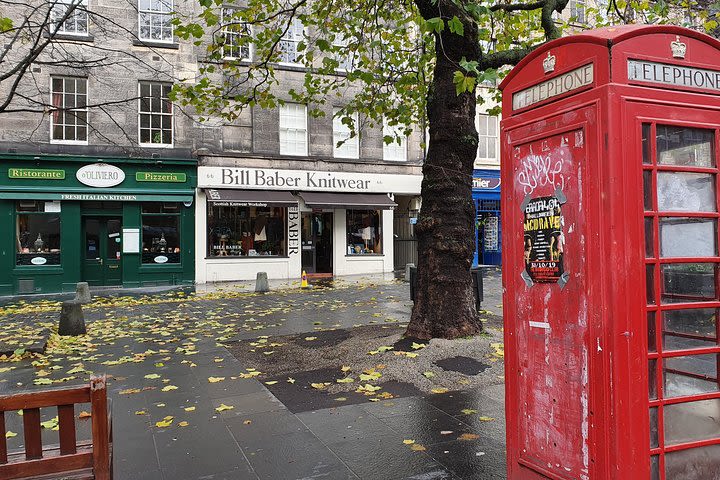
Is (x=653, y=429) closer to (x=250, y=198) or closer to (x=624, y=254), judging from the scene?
(x=624, y=254)

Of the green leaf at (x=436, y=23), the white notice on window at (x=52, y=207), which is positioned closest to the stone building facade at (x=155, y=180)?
the white notice on window at (x=52, y=207)

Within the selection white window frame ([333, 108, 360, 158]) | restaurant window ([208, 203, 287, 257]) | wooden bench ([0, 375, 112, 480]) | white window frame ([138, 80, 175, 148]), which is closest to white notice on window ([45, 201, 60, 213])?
white window frame ([138, 80, 175, 148])

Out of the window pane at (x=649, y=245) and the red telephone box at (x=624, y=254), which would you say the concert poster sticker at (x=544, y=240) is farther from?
the window pane at (x=649, y=245)

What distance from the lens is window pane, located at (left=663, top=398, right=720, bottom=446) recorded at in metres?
2.55

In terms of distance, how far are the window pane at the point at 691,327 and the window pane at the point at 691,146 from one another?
29.8 inches

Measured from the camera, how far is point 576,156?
2.59 meters

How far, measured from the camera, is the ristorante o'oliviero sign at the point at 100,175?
1711cm

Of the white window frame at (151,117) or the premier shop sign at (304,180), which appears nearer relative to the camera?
the white window frame at (151,117)

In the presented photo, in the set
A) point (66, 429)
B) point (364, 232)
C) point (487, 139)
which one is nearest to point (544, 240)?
point (66, 429)

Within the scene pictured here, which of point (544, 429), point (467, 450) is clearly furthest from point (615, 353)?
point (467, 450)

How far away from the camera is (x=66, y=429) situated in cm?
283

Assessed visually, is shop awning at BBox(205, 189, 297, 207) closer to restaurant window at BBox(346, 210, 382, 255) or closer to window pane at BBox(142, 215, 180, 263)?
window pane at BBox(142, 215, 180, 263)

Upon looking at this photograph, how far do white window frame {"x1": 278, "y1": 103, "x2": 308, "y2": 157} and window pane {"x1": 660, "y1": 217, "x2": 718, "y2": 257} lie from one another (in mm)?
18381

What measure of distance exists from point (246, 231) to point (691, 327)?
18.3m
